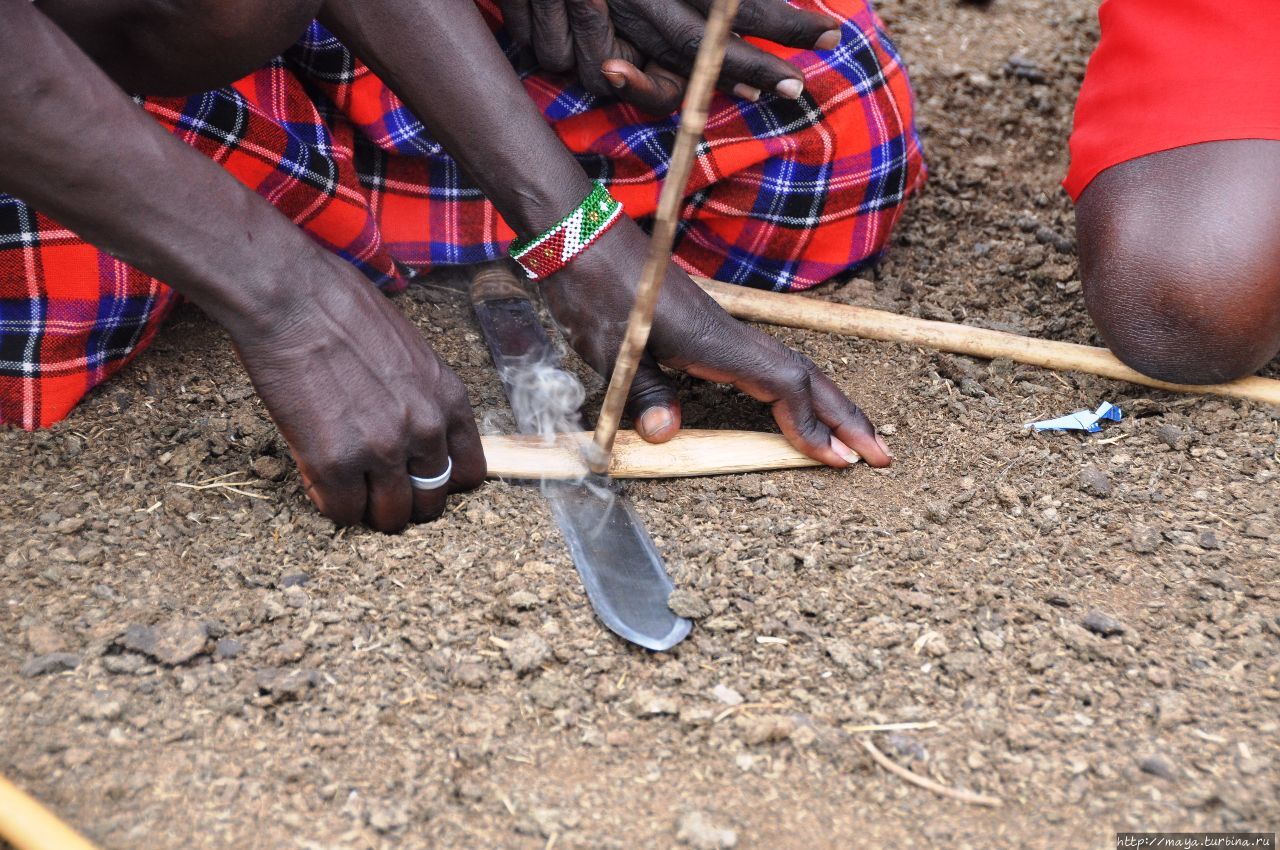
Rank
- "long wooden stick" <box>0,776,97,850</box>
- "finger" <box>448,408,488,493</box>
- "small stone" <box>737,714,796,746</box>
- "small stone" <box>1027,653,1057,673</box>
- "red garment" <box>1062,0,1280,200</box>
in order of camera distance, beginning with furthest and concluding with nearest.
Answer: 1. "red garment" <box>1062,0,1280,200</box>
2. "finger" <box>448,408,488,493</box>
3. "small stone" <box>1027,653,1057,673</box>
4. "small stone" <box>737,714,796,746</box>
5. "long wooden stick" <box>0,776,97,850</box>

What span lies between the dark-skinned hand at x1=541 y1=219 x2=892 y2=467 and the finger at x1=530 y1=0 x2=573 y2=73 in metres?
0.36

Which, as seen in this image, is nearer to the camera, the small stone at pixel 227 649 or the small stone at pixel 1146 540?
the small stone at pixel 227 649

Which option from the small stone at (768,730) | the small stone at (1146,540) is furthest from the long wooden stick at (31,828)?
the small stone at (1146,540)

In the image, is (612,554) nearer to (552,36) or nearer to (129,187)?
(129,187)

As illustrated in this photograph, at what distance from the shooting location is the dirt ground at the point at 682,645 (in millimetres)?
1103

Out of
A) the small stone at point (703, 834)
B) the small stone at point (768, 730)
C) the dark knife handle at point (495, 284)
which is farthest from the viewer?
the dark knife handle at point (495, 284)

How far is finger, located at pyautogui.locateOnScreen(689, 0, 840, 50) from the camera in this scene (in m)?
1.76

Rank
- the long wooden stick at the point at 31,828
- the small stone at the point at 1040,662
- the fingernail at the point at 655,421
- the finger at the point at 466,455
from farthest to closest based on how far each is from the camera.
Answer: the fingernail at the point at 655,421
the finger at the point at 466,455
the small stone at the point at 1040,662
the long wooden stick at the point at 31,828

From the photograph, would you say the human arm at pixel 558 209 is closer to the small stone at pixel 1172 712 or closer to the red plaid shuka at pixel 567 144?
the red plaid shuka at pixel 567 144

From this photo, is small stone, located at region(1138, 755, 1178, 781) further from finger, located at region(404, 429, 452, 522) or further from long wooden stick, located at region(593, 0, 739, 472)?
finger, located at region(404, 429, 452, 522)

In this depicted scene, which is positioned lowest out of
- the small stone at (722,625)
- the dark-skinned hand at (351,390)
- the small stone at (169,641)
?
the small stone at (722,625)

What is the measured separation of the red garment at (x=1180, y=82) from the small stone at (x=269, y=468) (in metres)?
1.37

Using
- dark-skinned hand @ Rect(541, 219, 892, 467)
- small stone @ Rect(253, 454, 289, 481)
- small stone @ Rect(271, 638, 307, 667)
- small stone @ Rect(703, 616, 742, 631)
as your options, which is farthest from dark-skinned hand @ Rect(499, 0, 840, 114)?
small stone @ Rect(271, 638, 307, 667)

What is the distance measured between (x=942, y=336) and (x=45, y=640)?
140 centimetres
